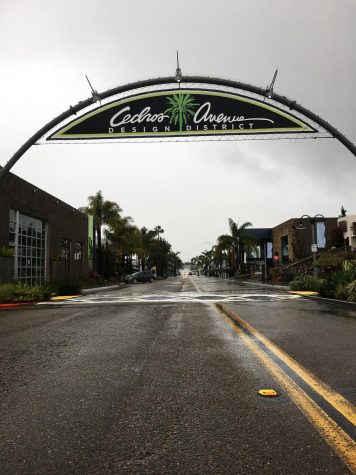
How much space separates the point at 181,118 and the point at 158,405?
1806 centimetres

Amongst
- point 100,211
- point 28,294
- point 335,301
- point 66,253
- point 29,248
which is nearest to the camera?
point 335,301

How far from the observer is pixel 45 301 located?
19875 millimetres

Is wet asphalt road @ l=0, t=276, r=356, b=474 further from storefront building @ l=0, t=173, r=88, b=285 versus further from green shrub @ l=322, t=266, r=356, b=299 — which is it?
storefront building @ l=0, t=173, r=88, b=285

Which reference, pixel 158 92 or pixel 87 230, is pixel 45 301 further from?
pixel 87 230

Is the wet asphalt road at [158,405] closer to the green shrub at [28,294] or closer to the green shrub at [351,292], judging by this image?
the green shrub at [351,292]

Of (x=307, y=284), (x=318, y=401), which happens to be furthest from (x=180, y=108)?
(x=318, y=401)

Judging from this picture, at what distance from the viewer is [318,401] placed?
13.8 feet

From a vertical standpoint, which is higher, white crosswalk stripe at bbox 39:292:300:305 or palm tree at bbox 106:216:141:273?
palm tree at bbox 106:216:141:273

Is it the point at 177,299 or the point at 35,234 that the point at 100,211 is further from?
the point at 177,299

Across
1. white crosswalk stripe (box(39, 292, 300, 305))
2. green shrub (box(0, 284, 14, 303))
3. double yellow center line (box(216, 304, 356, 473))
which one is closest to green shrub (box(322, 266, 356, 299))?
white crosswalk stripe (box(39, 292, 300, 305))

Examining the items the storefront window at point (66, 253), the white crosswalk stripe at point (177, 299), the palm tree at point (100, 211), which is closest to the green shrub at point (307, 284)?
the white crosswalk stripe at point (177, 299)

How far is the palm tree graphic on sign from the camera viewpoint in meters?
20.7

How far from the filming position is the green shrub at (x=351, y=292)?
1567cm

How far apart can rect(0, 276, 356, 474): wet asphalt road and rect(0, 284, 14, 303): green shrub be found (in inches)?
392
